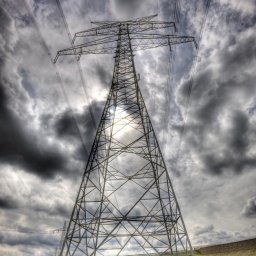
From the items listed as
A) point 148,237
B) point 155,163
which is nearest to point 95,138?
point 155,163

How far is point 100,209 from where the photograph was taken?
473 inches

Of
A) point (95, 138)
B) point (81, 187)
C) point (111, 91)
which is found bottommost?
point (81, 187)

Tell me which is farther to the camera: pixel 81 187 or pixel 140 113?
pixel 140 113

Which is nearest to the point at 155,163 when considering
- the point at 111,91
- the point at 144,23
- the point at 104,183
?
the point at 104,183

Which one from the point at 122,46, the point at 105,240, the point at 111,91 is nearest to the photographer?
the point at 105,240

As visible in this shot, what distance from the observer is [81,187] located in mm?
13180

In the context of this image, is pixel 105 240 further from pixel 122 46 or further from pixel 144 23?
pixel 144 23

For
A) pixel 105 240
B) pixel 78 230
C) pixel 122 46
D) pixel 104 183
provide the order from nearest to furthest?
pixel 105 240 → pixel 78 230 → pixel 104 183 → pixel 122 46

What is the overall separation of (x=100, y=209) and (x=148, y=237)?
3.01m

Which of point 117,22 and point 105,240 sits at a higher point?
point 117,22

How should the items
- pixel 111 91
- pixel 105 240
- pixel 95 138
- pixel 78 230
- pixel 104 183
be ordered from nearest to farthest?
pixel 105 240, pixel 78 230, pixel 104 183, pixel 95 138, pixel 111 91

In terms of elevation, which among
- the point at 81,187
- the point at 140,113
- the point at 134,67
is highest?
the point at 134,67

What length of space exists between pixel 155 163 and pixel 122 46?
10.4 metres

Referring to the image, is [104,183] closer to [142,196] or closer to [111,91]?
[142,196]
